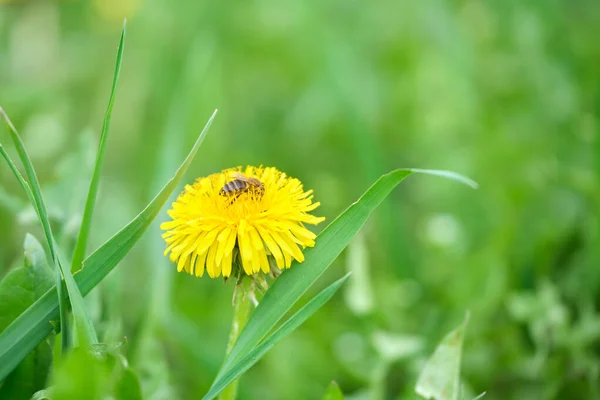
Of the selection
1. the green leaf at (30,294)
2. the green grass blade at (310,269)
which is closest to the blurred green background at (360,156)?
the green leaf at (30,294)

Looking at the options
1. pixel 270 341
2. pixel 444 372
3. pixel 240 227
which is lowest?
pixel 444 372

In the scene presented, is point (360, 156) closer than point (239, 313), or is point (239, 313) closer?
point (239, 313)

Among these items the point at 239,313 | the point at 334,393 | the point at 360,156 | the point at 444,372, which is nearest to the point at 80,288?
the point at 239,313

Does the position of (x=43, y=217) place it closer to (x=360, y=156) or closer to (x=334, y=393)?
(x=334, y=393)

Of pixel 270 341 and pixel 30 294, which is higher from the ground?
pixel 30 294

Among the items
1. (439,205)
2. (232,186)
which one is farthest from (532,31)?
(232,186)

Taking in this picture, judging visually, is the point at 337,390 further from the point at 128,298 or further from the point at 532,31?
the point at 532,31
